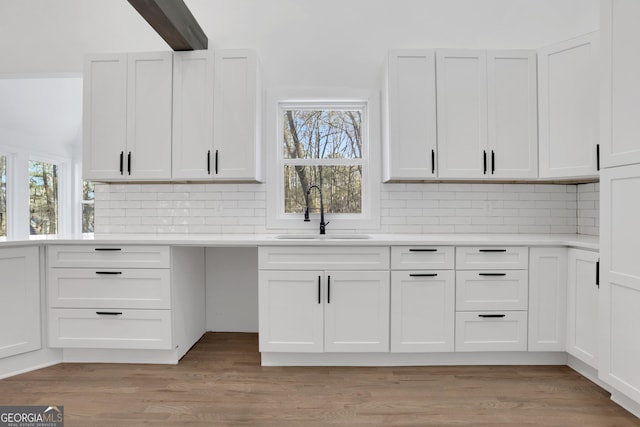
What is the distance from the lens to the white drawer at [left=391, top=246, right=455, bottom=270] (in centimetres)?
245

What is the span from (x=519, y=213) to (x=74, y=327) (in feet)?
11.8

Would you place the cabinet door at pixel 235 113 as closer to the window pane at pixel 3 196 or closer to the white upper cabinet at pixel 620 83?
the white upper cabinet at pixel 620 83

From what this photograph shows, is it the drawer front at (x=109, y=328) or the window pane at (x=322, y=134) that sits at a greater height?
the window pane at (x=322, y=134)

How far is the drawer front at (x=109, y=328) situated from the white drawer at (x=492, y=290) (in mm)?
2053

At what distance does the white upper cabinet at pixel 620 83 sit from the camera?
1804mm

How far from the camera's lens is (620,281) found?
1896 mm

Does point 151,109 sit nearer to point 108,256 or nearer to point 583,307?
point 108,256

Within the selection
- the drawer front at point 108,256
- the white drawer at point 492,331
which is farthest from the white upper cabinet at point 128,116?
the white drawer at point 492,331

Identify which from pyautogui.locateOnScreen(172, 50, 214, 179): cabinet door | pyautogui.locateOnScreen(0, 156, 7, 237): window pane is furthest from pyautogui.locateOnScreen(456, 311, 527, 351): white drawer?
pyautogui.locateOnScreen(0, 156, 7, 237): window pane

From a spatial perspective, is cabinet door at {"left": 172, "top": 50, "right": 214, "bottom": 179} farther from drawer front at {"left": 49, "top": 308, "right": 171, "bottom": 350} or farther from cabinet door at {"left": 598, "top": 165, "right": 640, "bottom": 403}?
cabinet door at {"left": 598, "top": 165, "right": 640, "bottom": 403}

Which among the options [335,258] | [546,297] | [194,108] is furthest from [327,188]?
[546,297]

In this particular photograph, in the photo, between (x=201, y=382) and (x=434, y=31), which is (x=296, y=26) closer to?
(x=434, y=31)

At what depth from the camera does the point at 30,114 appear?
477cm

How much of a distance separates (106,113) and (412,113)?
94.1 inches
